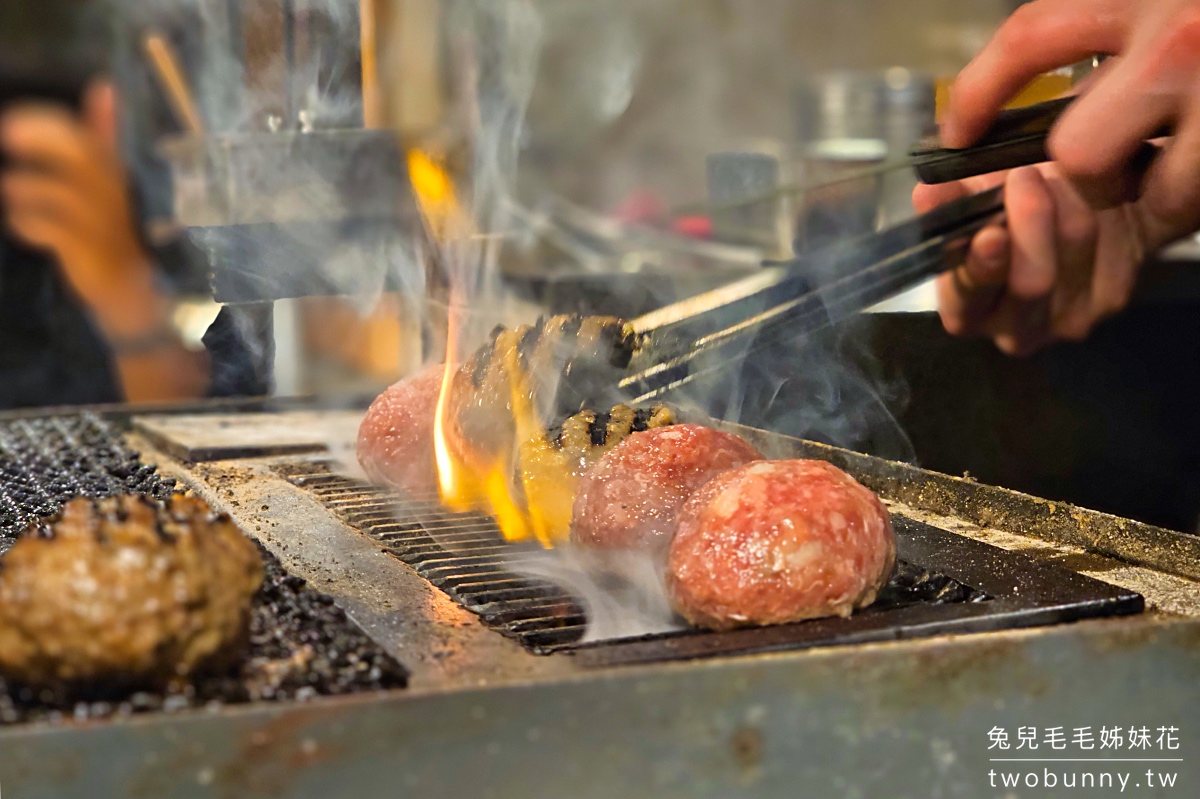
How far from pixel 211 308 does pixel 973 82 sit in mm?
5626

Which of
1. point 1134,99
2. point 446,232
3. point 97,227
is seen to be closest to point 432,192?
Answer: point 446,232

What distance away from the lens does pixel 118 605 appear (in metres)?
1.42

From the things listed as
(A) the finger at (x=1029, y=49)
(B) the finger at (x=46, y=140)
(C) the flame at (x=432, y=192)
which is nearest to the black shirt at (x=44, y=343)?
(B) the finger at (x=46, y=140)

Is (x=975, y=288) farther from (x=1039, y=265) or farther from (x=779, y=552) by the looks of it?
(x=779, y=552)

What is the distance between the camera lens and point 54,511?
2445 mm

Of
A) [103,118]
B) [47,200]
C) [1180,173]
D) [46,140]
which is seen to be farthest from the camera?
[103,118]

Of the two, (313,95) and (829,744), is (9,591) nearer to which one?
(829,744)

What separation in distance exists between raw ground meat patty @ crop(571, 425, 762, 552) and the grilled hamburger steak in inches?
31.1

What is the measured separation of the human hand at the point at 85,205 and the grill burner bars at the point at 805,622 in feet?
16.0

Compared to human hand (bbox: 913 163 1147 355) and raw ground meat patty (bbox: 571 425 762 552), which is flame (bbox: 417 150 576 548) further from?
human hand (bbox: 913 163 1147 355)

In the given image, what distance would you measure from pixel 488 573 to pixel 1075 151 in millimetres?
1471

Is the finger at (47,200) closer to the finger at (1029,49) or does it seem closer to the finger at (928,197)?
the finger at (928,197)

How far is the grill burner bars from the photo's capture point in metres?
1.71

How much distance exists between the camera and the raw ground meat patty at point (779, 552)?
1802 mm
